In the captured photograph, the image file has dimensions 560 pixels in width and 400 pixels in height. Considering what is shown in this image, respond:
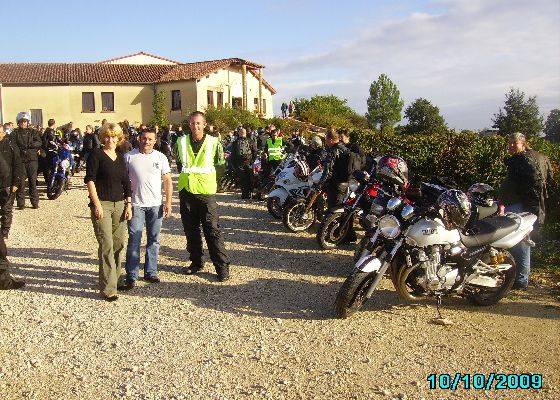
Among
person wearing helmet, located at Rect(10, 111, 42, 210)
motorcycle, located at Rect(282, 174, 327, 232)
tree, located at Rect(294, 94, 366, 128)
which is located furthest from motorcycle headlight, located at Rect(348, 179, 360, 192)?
tree, located at Rect(294, 94, 366, 128)

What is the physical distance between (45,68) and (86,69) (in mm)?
3017

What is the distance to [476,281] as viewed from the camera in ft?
16.9

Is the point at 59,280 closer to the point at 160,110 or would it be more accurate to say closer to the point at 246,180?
the point at 246,180

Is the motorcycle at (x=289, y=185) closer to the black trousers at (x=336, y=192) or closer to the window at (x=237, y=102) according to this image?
the black trousers at (x=336, y=192)

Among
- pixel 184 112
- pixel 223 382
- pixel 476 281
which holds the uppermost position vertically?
pixel 184 112

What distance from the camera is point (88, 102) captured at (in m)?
37.3

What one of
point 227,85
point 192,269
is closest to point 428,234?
point 192,269

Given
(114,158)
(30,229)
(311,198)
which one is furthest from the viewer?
(30,229)

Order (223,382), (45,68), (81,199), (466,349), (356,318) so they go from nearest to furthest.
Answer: (223,382) → (466,349) → (356,318) → (81,199) → (45,68)

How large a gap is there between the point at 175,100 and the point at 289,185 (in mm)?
29015

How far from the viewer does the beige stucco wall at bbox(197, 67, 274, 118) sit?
117ft

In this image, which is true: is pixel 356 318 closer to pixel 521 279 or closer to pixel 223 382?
pixel 223 382

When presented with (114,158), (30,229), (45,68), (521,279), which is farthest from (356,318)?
(45,68)

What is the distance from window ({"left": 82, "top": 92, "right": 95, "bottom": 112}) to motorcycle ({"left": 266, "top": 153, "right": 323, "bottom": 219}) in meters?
31.4
